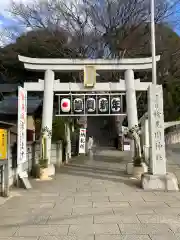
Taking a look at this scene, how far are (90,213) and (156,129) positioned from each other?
458 cm

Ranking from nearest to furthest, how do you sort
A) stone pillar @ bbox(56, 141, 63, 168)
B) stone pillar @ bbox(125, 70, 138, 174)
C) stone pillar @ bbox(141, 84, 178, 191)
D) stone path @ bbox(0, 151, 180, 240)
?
stone path @ bbox(0, 151, 180, 240) → stone pillar @ bbox(141, 84, 178, 191) → stone pillar @ bbox(125, 70, 138, 174) → stone pillar @ bbox(56, 141, 63, 168)

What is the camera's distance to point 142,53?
23625mm

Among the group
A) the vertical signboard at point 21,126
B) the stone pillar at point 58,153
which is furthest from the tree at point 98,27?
the vertical signboard at point 21,126

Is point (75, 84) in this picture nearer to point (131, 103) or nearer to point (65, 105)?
point (65, 105)

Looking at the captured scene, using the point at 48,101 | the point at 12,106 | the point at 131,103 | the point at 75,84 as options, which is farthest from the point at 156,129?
the point at 12,106

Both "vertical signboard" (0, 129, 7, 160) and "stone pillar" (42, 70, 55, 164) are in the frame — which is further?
"stone pillar" (42, 70, 55, 164)

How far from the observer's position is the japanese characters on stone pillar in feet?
33.9

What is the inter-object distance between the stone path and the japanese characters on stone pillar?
1.10m

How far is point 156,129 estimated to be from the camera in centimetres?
1051

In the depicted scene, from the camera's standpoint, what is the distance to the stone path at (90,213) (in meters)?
5.38

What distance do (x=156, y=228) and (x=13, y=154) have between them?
21.3 feet

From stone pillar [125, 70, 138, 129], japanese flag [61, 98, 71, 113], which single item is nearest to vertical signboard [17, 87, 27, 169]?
japanese flag [61, 98, 71, 113]

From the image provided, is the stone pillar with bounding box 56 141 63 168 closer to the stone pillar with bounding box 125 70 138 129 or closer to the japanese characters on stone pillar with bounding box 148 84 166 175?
the stone pillar with bounding box 125 70 138 129

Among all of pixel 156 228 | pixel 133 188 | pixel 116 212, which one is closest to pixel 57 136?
pixel 133 188
